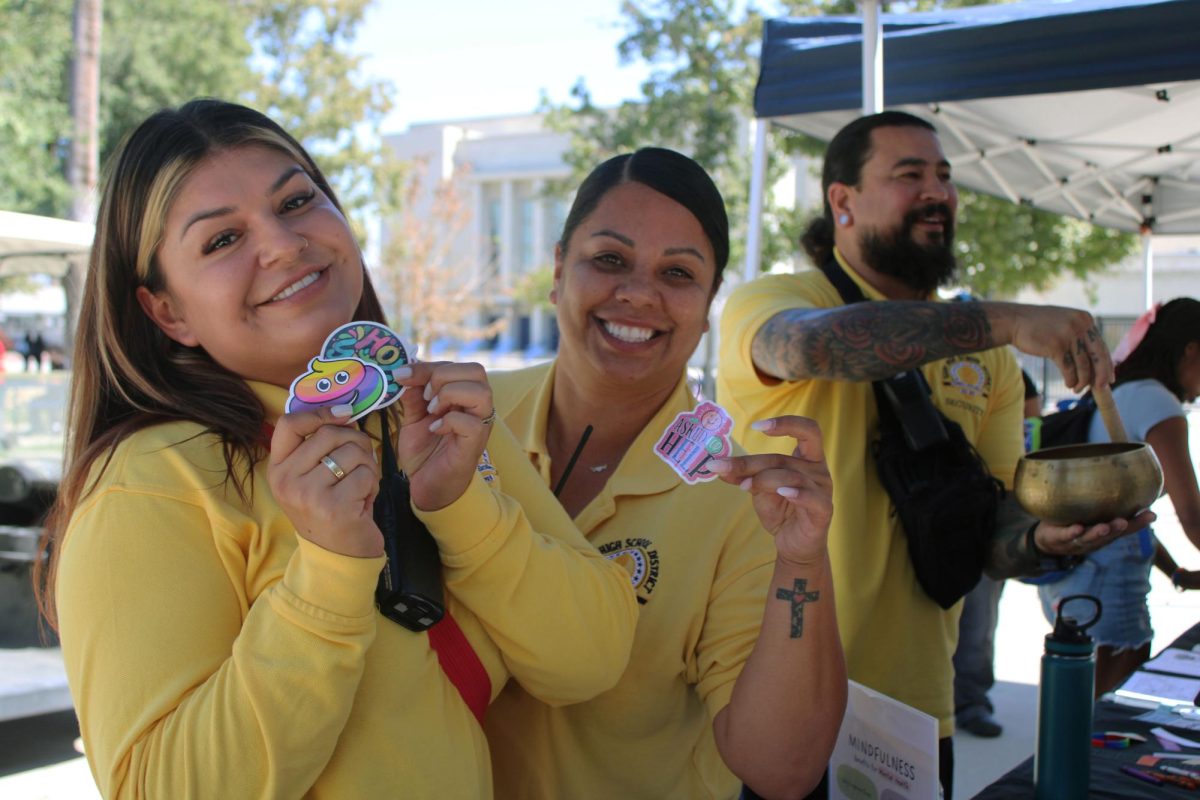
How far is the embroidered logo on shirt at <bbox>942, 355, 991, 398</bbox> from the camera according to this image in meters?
2.74

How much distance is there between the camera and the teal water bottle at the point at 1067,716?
181cm

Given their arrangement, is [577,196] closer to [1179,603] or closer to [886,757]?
[886,757]

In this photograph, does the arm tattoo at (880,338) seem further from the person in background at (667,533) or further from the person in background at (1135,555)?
the person in background at (1135,555)

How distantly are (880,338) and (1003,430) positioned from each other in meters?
0.82

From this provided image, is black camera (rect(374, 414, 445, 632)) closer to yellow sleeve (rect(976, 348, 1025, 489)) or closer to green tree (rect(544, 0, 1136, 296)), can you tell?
yellow sleeve (rect(976, 348, 1025, 489))

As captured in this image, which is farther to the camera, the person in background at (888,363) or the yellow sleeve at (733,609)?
the person in background at (888,363)

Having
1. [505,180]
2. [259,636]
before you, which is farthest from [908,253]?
[505,180]

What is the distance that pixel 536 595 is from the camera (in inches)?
52.9

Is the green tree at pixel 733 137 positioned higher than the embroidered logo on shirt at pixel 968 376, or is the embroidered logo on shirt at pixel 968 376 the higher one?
the green tree at pixel 733 137

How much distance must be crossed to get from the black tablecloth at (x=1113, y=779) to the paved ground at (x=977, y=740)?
2.30 meters

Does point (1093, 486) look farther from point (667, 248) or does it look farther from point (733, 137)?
point (733, 137)

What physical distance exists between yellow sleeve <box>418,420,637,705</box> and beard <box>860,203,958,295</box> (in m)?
1.70

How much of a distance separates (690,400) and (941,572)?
92 cm

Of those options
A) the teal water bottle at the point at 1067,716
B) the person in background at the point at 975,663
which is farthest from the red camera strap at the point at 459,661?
the person in background at the point at 975,663
